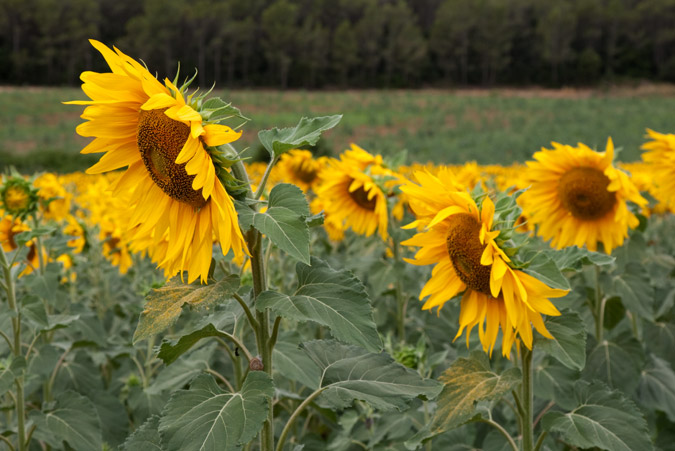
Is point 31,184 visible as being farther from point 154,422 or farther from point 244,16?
point 244,16

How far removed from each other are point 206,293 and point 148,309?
0.13 meters

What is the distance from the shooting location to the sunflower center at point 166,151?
4.08 ft

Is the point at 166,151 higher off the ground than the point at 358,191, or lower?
higher

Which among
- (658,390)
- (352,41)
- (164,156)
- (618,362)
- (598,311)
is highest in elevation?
Answer: (352,41)

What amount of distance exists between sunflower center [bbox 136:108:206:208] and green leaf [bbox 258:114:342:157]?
18 centimetres

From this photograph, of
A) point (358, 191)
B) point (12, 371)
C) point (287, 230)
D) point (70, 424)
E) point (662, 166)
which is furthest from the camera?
point (358, 191)

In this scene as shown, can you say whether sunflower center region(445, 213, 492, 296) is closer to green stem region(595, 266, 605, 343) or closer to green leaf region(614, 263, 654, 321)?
green stem region(595, 266, 605, 343)

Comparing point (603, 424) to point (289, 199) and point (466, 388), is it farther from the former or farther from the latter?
point (289, 199)

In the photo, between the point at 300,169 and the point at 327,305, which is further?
the point at 300,169

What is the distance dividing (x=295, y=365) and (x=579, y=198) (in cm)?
137

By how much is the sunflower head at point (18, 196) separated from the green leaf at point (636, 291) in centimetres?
237

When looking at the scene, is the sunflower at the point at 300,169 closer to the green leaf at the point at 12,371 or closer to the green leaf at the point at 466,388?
the green leaf at the point at 12,371

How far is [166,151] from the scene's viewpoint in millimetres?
1259

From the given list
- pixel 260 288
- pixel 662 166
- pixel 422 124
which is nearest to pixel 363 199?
pixel 662 166
